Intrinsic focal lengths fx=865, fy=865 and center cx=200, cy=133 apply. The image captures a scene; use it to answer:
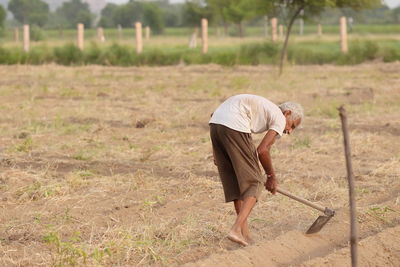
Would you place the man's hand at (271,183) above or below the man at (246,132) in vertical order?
below

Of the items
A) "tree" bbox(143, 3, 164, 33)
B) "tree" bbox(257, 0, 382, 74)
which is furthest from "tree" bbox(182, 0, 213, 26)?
"tree" bbox(257, 0, 382, 74)

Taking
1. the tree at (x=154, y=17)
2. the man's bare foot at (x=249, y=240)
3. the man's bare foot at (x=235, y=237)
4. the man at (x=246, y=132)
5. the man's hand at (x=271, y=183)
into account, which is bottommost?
the man's bare foot at (x=249, y=240)

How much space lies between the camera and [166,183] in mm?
9086

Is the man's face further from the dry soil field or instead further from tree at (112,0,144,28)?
tree at (112,0,144,28)

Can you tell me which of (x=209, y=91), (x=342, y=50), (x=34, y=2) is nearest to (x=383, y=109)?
(x=209, y=91)

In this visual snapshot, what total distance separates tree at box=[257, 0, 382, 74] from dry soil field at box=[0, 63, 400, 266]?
148 inches

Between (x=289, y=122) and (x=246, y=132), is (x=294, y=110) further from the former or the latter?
(x=246, y=132)

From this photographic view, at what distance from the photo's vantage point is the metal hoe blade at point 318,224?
7039 millimetres

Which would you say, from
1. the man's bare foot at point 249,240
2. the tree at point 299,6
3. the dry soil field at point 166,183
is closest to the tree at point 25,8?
the tree at point 299,6

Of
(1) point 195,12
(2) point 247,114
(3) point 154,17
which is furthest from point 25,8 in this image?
(2) point 247,114

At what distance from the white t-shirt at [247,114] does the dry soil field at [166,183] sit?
92 centimetres

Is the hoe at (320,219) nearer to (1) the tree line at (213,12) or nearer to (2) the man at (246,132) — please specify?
(2) the man at (246,132)

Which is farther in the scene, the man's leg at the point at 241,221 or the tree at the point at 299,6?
the tree at the point at 299,6

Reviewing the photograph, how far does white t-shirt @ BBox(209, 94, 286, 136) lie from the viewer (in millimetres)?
6441
